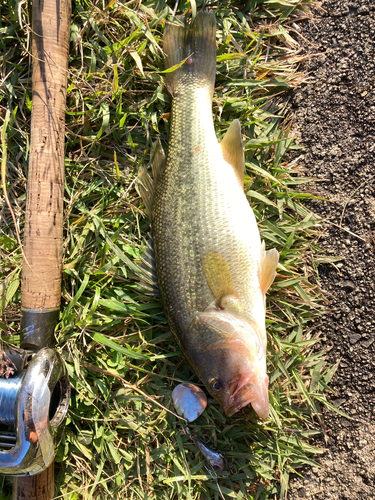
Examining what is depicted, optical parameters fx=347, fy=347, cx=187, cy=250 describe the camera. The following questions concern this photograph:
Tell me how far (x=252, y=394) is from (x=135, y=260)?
1.15 m

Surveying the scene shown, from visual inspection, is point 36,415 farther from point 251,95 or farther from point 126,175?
point 251,95

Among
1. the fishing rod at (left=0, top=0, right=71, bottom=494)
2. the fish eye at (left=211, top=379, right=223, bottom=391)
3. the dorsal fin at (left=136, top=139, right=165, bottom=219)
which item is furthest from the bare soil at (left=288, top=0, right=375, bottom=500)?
the fishing rod at (left=0, top=0, right=71, bottom=494)

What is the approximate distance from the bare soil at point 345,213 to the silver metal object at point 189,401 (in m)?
0.94

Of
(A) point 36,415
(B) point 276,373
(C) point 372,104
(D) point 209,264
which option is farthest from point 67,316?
(C) point 372,104

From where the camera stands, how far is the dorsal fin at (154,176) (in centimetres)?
239

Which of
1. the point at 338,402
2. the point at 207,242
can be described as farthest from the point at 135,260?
the point at 338,402

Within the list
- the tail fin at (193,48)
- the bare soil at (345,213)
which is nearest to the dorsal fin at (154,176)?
the tail fin at (193,48)

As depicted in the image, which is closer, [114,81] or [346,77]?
[114,81]

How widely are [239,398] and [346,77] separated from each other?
2.38 meters

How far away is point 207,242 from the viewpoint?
2158 millimetres

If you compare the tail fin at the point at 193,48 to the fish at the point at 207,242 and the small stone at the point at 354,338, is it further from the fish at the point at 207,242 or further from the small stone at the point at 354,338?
the small stone at the point at 354,338

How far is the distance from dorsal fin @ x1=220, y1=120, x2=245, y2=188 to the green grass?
0.24 metres

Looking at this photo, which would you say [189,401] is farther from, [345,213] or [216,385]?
[345,213]

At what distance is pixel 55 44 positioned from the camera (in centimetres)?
223
